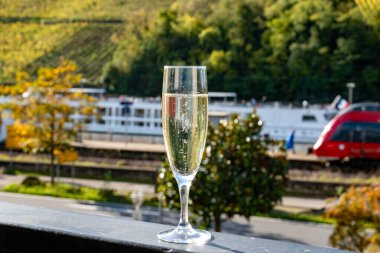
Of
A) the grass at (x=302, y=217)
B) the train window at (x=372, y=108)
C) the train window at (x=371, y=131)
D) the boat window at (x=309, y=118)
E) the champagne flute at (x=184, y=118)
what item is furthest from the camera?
the boat window at (x=309, y=118)

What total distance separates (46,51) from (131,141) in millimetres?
31516

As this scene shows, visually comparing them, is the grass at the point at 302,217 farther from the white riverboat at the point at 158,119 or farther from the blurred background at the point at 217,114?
the white riverboat at the point at 158,119

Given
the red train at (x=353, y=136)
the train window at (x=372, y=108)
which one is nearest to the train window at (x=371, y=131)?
the red train at (x=353, y=136)

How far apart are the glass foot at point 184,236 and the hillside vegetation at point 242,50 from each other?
39.1 metres

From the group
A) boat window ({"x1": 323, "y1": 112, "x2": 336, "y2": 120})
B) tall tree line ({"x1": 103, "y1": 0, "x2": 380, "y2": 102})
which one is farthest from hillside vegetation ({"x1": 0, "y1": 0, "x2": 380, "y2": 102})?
boat window ({"x1": 323, "y1": 112, "x2": 336, "y2": 120})

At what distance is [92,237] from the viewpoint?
1.16 m

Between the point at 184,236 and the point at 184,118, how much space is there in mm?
210

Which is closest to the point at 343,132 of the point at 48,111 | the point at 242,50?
the point at 48,111

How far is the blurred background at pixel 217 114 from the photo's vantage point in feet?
30.7

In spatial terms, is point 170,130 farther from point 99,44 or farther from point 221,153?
point 99,44

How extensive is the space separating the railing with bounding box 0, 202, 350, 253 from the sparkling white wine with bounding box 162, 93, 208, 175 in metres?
0.14

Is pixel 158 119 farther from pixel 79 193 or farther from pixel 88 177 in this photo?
pixel 79 193

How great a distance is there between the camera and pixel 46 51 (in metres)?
53.5

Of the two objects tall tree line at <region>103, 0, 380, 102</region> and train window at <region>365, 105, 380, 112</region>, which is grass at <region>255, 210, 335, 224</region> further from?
tall tree line at <region>103, 0, 380, 102</region>
